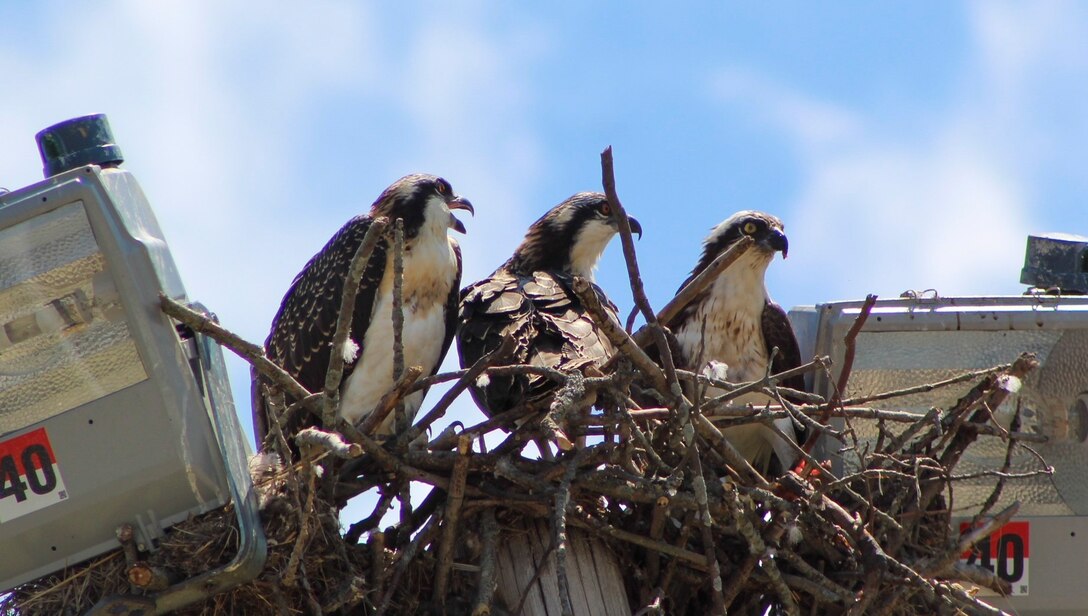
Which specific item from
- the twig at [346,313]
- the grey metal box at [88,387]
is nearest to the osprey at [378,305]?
the twig at [346,313]

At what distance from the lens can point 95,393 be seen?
503cm

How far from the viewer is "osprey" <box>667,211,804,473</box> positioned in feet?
26.8

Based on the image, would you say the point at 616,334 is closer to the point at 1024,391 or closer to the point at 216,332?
the point at 216,332

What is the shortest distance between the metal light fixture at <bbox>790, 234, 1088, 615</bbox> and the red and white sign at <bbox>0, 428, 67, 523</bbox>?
3.50 metres

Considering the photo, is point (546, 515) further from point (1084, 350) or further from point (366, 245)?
point (1084, 350)

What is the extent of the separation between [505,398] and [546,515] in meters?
1.10

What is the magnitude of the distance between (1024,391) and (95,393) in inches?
162

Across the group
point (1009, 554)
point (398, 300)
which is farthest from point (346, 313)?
point (1009, 554)

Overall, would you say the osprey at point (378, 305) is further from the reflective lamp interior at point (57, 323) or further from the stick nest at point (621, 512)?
the reflective lamp interior at point (57, 323)

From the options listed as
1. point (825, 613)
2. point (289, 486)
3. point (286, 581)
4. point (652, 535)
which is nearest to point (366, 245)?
point (289, 486)

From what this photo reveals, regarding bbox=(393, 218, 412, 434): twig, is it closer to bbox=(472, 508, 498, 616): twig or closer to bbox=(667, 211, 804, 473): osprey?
bbox=(472, 508, 498, 616): twig

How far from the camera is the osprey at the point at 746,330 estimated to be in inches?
321

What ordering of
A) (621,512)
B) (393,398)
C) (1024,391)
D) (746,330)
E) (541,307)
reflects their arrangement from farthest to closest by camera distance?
(746,330) < (541,307) < (1024,391) < (621,512) < (393,398)

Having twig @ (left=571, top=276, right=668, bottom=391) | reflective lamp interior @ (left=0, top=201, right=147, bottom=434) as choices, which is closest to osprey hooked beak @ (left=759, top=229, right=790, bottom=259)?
twig @ (left=571, top=276, right=668, bottom=391)
